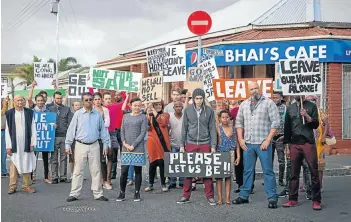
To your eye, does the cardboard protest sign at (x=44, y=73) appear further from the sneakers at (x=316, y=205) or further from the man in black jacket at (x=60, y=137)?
the sneakers at (x=316, y=205)

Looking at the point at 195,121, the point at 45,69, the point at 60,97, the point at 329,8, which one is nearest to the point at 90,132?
the point at 195,121

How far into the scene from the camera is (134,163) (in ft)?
32.2

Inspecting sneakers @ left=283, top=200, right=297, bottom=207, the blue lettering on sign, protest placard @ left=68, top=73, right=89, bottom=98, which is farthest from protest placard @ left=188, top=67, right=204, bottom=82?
the blue lettering on sign

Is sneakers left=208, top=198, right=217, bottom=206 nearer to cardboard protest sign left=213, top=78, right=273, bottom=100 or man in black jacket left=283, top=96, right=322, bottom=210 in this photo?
man in black jacket left=283, top=96, right=322, bottom=210

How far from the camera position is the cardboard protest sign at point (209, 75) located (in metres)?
12.9

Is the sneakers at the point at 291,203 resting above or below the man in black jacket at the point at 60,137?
below

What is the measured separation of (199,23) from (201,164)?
4613 millimetres

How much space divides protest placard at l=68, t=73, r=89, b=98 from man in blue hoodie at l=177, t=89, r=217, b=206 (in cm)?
590

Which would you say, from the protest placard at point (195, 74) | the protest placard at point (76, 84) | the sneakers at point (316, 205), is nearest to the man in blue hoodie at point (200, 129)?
the sneakers at point (316, 205)

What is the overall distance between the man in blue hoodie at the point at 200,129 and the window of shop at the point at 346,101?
10187 millimetres

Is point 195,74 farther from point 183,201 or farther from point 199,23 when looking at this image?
point 183,201

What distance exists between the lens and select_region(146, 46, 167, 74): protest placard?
12.7 m

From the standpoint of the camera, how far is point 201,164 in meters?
9.52

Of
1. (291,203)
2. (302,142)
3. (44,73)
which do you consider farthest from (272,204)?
(44,73)
